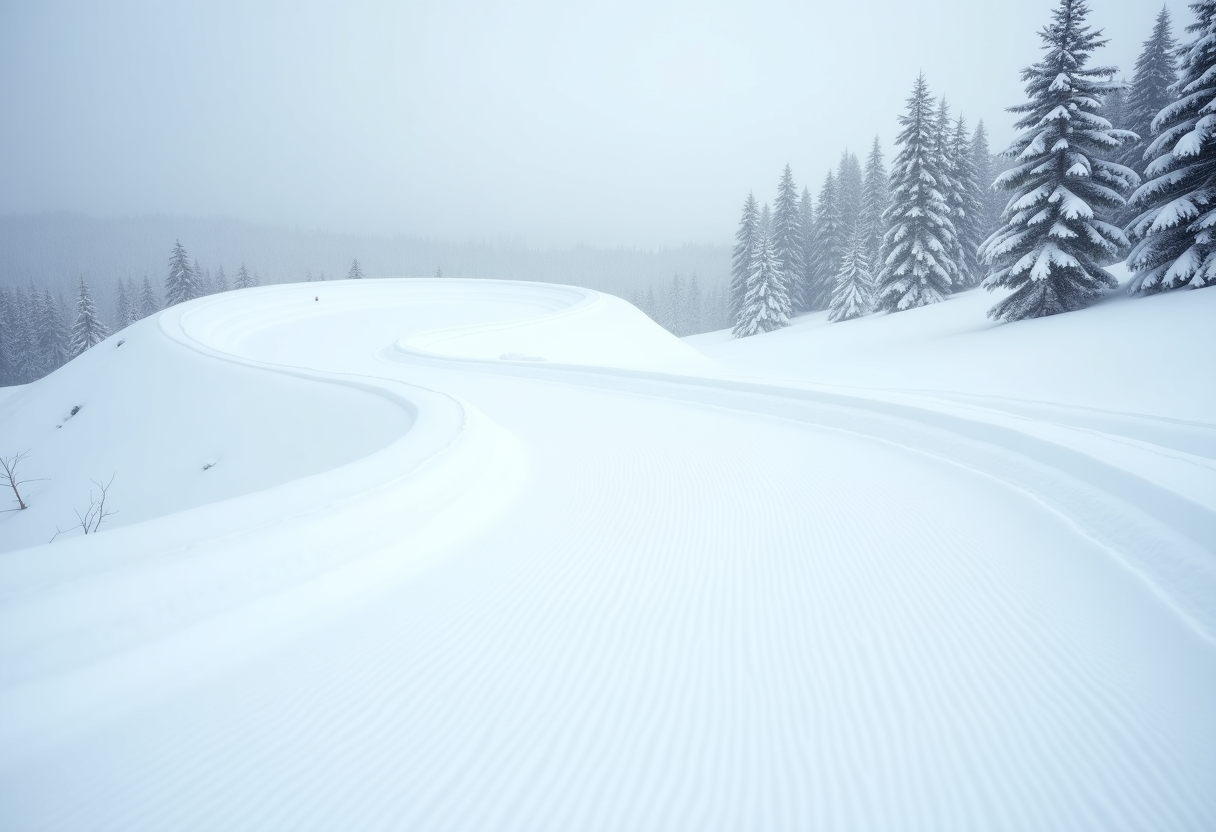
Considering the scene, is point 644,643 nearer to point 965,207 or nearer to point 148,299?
point 965,207

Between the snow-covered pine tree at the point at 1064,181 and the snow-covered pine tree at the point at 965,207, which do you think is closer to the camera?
the snow-covered pine tree at the point at 1064,181

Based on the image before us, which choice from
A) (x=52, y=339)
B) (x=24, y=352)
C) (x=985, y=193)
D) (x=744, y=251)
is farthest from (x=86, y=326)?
(x=985, y=193)

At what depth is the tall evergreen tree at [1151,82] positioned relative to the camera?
65.2ft

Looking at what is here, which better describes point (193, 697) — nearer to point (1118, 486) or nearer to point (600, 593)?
point (600, 593)

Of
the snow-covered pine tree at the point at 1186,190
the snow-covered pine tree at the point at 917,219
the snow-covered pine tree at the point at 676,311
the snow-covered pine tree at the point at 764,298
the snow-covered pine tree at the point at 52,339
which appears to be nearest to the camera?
the snow-covered pine tree at the point at 1186,190

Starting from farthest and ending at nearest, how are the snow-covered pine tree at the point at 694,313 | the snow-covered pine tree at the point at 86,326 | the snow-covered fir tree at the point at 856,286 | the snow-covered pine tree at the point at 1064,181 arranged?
the snow-covered pine tree at the point at 694,313
the snow-covered pine tree at the point at 86,326
the snow-covered fir tree at the point at 856,286
the snow-covered pine tree at the point at 1064,181

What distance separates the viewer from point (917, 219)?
19.8m

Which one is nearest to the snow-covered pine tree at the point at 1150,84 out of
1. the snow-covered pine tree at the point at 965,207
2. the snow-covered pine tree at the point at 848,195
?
the snow-covered pine tree at the point at 965,207

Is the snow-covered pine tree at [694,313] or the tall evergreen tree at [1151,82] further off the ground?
the tall evergreen tree at [1151,82]

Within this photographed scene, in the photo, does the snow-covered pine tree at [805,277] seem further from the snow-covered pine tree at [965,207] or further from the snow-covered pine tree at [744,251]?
the snow-covered pine tree at [965,207]

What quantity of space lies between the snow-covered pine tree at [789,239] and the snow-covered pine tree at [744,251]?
253 centimetres

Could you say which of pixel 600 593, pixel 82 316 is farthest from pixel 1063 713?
pixel 82 316

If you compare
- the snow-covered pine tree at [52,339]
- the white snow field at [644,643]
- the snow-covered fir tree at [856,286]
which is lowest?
the white snow field at [644,643]

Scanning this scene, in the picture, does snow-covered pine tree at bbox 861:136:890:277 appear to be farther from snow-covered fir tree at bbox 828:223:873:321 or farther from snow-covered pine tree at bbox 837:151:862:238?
snow-covered fir tree at bbox 828:223:873:321
